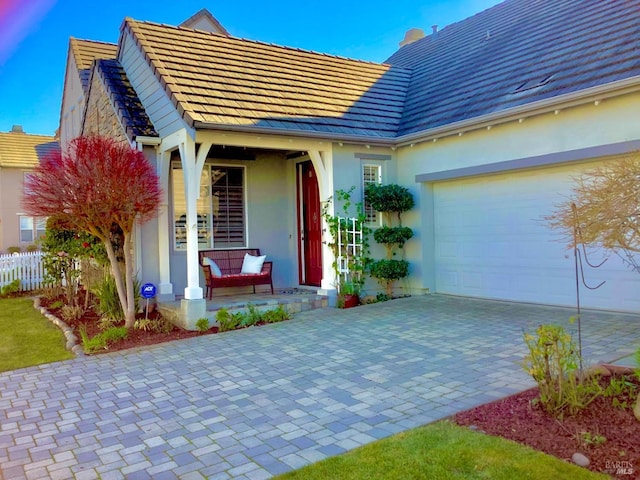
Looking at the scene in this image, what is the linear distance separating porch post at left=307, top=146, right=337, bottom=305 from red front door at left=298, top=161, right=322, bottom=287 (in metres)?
0.80

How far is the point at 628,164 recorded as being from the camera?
3.82 m

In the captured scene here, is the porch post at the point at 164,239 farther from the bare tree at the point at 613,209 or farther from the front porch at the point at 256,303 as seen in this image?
the bare tree at the point at 613,209

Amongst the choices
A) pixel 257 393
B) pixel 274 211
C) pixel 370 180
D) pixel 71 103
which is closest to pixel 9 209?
pixel 71 103

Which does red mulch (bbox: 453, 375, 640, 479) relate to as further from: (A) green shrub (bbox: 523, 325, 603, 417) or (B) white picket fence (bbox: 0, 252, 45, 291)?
(B) white picket fence (bbox: 0, 252, 45, 291)

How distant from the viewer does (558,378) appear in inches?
152

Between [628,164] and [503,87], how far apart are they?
20.3 feet

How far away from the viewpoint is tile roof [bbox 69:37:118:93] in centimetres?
1448

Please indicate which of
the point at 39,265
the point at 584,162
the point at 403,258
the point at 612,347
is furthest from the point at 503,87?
the point at 39,265

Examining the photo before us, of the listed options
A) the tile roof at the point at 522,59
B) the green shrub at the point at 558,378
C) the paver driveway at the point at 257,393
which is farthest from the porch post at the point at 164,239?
the green shrub at the point at 558,378

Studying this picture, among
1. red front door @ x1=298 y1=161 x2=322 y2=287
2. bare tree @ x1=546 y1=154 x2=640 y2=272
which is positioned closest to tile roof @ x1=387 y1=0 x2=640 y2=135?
red front door @ x1=298 y1=161 x2=322 y2=287

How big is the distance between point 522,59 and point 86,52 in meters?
13.0

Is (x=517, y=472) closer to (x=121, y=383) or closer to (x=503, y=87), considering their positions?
(x=121, y=383)

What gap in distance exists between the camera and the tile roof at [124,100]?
920 cm

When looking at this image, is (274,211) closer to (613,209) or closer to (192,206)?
(192,206)
